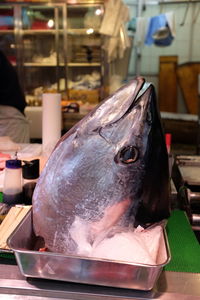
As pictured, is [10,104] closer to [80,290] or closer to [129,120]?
[129,120]

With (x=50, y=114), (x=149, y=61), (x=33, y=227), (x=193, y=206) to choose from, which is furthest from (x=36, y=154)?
(x=149, y=61)

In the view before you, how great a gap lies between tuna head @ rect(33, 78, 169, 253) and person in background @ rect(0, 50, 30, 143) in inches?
78.8

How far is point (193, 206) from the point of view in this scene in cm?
131

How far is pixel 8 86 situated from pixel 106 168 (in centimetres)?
216

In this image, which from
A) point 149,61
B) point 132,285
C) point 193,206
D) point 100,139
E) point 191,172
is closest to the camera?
point 132,285

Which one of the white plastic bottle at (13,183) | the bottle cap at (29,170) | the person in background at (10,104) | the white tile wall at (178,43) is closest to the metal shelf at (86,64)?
the person in background at (10,104)

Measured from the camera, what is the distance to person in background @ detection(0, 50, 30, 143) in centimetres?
269

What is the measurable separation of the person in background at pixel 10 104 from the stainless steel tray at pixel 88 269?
82.9 inches

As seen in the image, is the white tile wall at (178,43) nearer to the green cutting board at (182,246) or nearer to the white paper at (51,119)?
the white paper at (51,119)

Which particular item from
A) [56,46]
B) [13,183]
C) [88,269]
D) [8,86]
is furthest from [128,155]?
[56,46]

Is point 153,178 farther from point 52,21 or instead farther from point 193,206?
point 52,21

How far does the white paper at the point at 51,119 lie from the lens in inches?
75.5

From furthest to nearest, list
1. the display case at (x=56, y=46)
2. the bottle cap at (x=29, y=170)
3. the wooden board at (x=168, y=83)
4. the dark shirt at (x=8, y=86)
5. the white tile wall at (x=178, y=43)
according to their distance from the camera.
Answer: the wooden board at (x=168, y=83) → the white tile wall at (x=178, y=43) → the display case at (x=56, y=46) → the dark shirt at (x=8, y=86) → the bottle cap at (x=29, y=170)

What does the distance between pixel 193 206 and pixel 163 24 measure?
5404 millimetres
